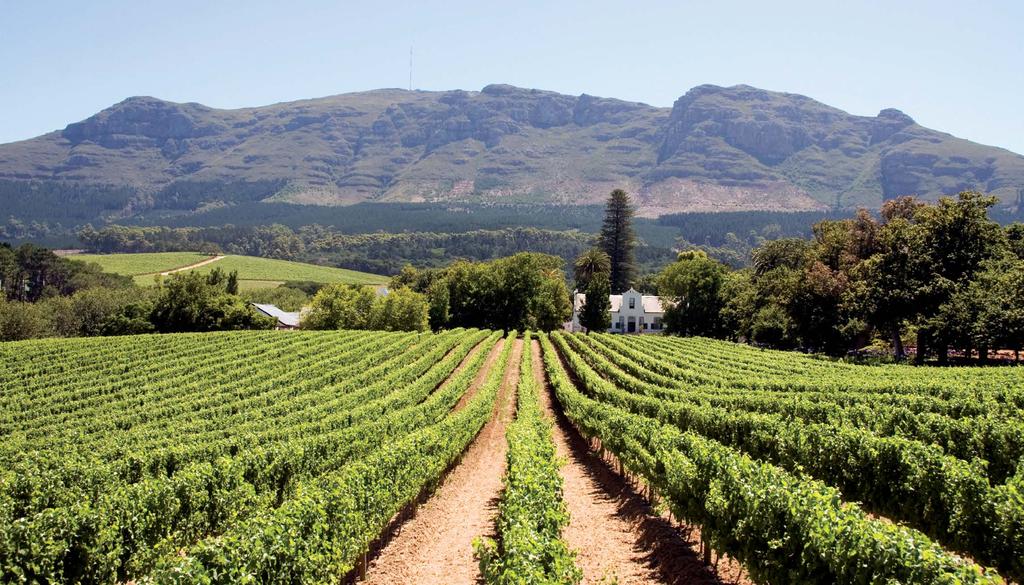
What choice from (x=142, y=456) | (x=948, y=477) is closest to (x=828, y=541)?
(x=948, y=477)

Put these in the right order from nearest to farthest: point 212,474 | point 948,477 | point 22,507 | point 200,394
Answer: point 948,477, point 22,507, point 212,474, point 200,394

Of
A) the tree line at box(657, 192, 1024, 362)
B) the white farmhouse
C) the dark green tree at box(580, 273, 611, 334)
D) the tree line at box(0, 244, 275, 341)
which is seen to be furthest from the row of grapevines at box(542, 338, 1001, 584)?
the white farmhouse

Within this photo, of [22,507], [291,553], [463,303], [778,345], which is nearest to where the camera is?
[291,553]

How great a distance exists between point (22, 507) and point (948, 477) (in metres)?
19.8

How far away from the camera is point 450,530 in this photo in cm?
1756

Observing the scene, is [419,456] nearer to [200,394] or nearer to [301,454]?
[301,454]

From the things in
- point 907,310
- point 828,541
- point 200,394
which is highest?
point 907,310

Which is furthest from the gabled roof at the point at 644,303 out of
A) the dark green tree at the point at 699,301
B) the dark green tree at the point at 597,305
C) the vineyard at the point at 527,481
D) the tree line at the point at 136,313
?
the vineyard at the point at 527,481

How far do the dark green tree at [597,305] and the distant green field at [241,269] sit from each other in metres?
89.1

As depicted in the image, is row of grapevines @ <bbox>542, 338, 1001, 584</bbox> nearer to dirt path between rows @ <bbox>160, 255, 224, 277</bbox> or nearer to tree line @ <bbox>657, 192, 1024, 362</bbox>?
tree line @ <bbox>657, 192, 1024, 362</bbox>

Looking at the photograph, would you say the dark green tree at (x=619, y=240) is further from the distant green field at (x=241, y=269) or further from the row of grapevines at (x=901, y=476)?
the row of grapevines at (x=901, y=476)

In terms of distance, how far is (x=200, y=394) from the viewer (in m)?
35.4

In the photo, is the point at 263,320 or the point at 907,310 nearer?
the point at 907,310

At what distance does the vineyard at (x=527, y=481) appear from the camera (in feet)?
33.5
